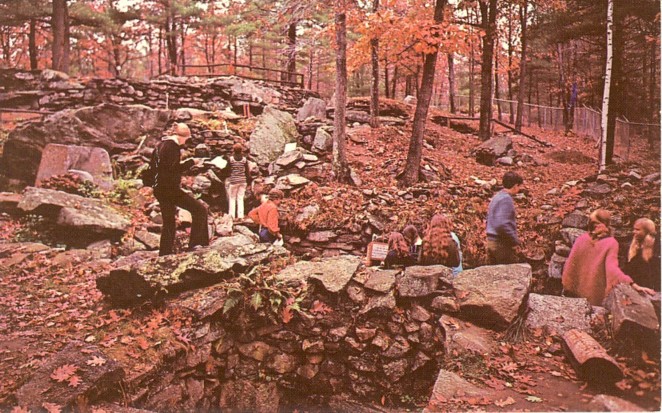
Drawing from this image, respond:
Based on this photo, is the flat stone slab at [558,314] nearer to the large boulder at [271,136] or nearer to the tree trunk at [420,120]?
the tree trunk at [420,120]

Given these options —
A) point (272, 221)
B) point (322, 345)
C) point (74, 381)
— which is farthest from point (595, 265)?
point (74, 381)

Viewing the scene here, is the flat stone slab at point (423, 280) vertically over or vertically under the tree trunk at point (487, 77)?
under

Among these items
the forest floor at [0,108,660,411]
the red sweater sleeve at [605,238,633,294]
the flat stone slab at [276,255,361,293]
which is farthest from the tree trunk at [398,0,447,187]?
the red sweater sleeve at [605,238,633,294]

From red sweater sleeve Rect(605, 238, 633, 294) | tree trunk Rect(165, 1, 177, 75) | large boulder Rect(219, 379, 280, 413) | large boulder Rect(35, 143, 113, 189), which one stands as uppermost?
tree trunk Rect(165, 1, 177, 75)

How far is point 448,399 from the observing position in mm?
4109

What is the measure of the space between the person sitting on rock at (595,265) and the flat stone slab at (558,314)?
151 millimetres

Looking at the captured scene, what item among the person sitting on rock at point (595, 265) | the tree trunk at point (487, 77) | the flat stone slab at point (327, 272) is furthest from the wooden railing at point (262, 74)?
the person sitting on rock at point (595, 265)

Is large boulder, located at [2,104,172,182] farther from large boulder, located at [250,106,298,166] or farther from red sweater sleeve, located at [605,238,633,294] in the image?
red sweater sleeve, located at [605,238,633,294]

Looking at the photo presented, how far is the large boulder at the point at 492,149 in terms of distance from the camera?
780 centimetres

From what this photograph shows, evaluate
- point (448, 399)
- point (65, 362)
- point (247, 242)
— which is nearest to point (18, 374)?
point (65, 362)

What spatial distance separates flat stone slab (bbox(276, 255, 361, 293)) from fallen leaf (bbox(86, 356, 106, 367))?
8.76 feet

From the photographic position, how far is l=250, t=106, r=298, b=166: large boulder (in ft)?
36.0

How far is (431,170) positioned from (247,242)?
14.1 feet

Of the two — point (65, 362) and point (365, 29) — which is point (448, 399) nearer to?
point (65, 362)
